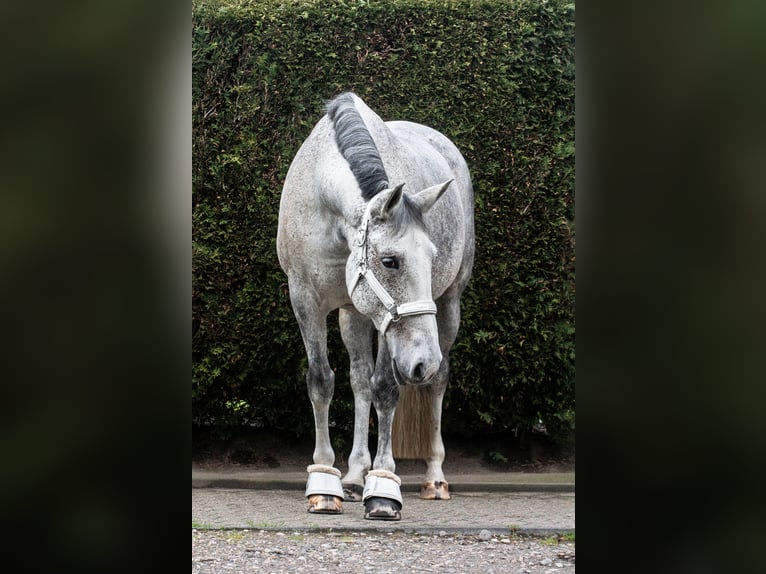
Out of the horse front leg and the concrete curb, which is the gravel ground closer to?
the horse front leg

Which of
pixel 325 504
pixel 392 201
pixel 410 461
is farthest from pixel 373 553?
pixel 410 461

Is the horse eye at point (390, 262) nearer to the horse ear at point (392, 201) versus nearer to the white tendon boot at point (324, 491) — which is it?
the horse ear at point (392, 201)

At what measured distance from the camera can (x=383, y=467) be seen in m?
3.60

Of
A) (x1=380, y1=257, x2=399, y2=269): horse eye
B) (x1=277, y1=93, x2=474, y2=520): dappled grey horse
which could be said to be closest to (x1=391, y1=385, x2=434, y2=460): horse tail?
(x1=277, y1=93, x2=474, y2=520): dappled grey horse

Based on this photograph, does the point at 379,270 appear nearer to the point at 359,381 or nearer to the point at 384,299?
the point at 384,299

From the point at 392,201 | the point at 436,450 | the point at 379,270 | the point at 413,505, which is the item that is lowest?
the point at 413,505

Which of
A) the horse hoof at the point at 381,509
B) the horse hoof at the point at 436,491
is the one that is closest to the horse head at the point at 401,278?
the horse hoof at the point at 381,509

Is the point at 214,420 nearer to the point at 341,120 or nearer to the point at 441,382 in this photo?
the point at 441,382

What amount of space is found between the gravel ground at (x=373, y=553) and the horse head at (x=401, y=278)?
2.38ft

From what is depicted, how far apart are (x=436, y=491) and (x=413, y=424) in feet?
1.26

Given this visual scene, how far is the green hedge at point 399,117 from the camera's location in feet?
15.5

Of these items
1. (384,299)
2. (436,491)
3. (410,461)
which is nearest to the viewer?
(384,299)
